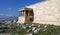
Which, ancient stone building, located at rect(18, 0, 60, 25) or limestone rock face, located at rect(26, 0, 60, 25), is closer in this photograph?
limestone rock face, located at rect(26, 0, 60, 25)

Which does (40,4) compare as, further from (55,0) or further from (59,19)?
(59,19)

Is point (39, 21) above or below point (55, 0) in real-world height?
below

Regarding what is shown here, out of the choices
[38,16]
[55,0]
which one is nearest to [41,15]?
[38,16]

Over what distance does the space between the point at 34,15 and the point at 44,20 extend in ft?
11.7

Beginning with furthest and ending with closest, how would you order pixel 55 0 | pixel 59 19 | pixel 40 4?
pixel 40 4 → pixel 55 0 → pixel 59 19

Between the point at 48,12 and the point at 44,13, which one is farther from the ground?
the point at 48,12

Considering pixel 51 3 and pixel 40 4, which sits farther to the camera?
pixel 40 4

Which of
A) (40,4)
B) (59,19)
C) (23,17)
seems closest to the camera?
(59,19)

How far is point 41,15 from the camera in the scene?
103ft

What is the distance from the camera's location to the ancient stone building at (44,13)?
28.7 metres

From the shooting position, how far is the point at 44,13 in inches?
1210

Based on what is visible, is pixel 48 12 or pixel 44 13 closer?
pixel 48 12

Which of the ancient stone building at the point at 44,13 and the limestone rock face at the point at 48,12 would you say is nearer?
the limestone rock face at the point at 48,12

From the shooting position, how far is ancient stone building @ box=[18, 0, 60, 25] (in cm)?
2872
